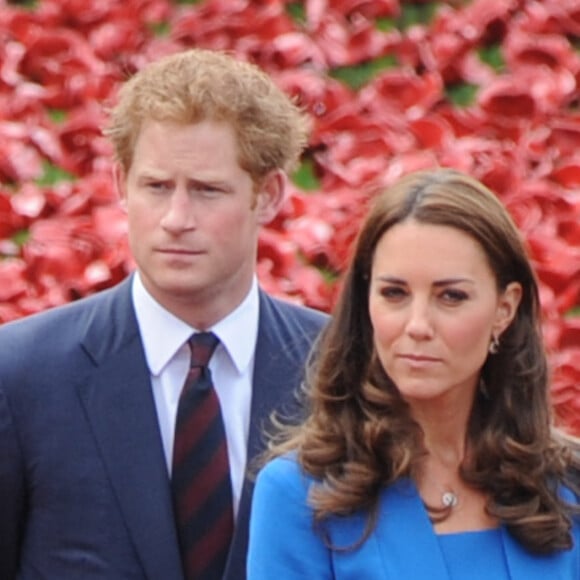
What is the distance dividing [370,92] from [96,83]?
3.00 feet

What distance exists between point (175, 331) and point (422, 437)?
997 millimetres

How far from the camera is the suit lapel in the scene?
A: 560cm

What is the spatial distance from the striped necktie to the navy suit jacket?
0.04 metres

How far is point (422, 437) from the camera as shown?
4.86 m

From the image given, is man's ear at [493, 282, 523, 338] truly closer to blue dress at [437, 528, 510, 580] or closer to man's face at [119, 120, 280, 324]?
blue dress at [437, 528, 510, 580]

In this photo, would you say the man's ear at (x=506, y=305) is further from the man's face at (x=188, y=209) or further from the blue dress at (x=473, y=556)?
the man's face at (x=188, y=209)

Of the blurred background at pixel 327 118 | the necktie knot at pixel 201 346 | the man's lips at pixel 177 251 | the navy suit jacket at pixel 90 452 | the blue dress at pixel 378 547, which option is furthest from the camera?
the blurred background at pixel 327 118

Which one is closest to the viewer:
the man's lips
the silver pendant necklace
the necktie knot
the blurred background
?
the silver pendant necklace

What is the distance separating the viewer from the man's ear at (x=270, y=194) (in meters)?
5.75

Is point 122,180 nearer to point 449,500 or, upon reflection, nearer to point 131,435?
point 131,435

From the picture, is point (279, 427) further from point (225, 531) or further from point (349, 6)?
point (349, 6)

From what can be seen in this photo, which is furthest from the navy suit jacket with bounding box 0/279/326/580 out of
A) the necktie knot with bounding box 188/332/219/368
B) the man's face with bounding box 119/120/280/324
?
the man's face with bounding box 119/120/280/324

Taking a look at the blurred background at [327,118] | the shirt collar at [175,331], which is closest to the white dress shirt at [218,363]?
the shirt collar at [175,331]

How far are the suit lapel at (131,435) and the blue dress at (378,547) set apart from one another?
33.5 inches
